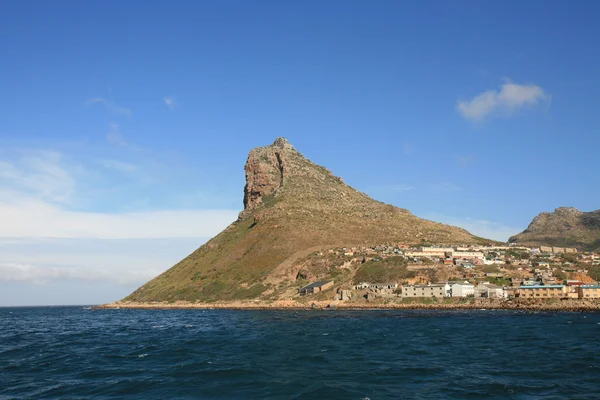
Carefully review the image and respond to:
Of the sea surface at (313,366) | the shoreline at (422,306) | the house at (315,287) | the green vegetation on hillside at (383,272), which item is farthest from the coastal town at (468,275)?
the sea surface at (313,366)

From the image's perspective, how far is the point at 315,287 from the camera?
13412 centimetres

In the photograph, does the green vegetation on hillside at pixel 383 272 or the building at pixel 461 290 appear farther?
the green vegetation on hillside at pixel 383 272

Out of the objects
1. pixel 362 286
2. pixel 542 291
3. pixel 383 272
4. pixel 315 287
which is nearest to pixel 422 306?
pixel 362 286

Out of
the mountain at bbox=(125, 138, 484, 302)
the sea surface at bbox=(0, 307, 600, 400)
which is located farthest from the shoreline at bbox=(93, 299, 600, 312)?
the sea surface at bbox=(0, 307, 600, 400)

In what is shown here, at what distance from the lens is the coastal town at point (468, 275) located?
11969 cm

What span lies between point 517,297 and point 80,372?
109 metres

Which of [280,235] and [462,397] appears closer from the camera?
[462,397]

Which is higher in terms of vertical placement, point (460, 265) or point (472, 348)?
point (460, 265)

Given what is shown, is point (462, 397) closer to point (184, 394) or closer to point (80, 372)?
point (184, 394)

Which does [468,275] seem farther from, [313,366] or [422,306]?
[313,366]

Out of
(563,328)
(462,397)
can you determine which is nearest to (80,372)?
(462,397)

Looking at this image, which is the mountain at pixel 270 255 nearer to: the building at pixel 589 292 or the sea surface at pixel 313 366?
the building at pixel 589 292

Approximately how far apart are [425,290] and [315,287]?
29.8 meters

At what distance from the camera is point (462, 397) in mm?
26391
